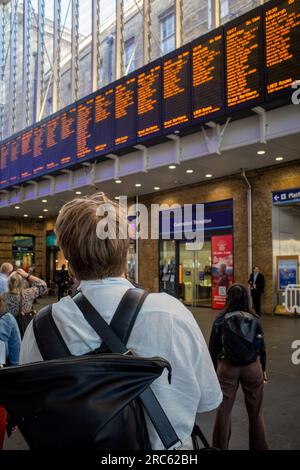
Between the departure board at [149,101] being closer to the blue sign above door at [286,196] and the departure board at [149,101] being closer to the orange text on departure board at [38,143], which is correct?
the blue sign above door at [286,196]

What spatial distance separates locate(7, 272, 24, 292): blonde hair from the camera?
4.58m

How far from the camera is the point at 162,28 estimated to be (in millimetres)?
15727

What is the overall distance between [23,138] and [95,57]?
4.58 meters

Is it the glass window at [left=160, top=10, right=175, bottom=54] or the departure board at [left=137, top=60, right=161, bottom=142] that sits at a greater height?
the glass window at [left=160, top=10, right=175, bottom=54]

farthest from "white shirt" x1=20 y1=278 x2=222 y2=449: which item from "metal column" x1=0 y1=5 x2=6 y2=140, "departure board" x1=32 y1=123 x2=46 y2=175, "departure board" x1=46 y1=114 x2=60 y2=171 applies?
"metal column" x1=0 y1=5 x2=6 y2=140

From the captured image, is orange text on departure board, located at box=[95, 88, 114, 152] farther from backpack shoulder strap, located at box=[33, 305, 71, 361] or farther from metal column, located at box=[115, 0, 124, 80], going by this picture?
backpack shoulder strap, located at box=[33, 305, 71, 361]

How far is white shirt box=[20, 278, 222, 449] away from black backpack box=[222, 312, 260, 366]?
79.2 inches

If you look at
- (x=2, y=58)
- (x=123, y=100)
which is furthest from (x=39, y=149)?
(x=2, y=58)

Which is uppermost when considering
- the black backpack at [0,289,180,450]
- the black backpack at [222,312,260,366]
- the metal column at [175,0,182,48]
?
the metal column at [175,0,182,48]

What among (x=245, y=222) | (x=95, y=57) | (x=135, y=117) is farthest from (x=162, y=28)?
(x=245, y=222)

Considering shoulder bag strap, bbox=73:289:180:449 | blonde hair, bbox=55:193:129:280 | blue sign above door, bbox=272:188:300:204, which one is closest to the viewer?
shoulder bag strap, bbox=73:289:180:449

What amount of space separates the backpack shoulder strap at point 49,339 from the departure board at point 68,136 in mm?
12378

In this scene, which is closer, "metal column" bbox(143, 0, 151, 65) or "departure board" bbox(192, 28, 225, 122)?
"departure board" bbox(192, 28, 225, 122)

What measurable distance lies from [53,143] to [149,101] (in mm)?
5179
